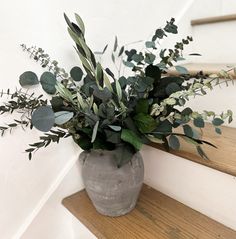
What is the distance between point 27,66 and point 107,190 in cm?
46

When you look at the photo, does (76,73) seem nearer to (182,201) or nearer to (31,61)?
(31,61)

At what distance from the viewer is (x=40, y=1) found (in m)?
0.80

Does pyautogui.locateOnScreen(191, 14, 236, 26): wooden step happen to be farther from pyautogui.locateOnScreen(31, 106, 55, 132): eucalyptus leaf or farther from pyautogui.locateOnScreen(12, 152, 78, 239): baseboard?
pyautogui.locateOnScreen(31, 106, 55, 132): eucalyptus leaf

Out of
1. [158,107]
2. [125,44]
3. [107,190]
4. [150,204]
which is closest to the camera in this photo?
[158,107]

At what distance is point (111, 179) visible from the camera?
2.50ft

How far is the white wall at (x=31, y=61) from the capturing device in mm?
776

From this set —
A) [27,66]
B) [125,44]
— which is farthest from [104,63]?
[27,66]

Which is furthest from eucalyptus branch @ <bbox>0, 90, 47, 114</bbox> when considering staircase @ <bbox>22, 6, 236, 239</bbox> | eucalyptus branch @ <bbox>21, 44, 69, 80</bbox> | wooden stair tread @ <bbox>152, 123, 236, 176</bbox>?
wooden stair tread @ <bbox>152, 123, 236, 176</bbox>

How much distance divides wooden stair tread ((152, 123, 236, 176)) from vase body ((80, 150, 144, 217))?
0.16 metres

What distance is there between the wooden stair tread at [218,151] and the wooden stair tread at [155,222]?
0.19 m

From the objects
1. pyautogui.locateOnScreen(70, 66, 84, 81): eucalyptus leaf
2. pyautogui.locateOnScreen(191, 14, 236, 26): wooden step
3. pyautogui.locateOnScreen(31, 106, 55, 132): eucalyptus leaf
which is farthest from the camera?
pyautogui.locateOnScreen(191, 14, 236, 26): wooden step

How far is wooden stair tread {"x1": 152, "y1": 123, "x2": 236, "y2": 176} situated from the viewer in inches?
28.2

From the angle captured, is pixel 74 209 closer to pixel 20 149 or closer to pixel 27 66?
pixel 20 149

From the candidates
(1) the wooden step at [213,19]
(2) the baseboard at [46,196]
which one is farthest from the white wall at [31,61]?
(1) the wooden step at [213,19]
